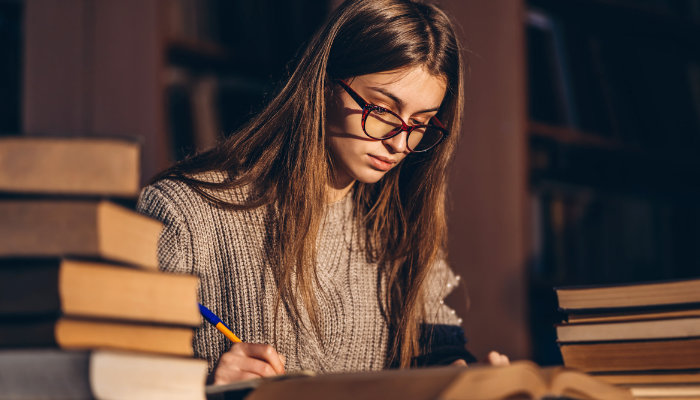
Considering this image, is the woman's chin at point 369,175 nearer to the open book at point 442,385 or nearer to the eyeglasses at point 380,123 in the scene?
the eyeglasses at point 380,123

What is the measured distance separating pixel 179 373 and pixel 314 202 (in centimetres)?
68

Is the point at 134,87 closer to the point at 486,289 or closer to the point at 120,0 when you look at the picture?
the point at 120,0

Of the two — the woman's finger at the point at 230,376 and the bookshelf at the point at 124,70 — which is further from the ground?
the bookshelf at the point at 124,70

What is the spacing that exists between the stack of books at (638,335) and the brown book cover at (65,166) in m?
0.56

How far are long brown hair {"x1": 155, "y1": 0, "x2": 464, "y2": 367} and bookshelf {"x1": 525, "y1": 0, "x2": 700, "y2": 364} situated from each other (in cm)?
86

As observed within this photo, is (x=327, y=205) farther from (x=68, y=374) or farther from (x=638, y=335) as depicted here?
(x=68, y=374)

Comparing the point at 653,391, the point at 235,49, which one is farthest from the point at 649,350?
the point at 235,49

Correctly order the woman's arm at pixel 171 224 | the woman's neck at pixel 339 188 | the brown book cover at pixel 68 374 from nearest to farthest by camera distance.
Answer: the brown book cover at pixel 68 374, the woman's arm at pixel 171 224, the woman's neck at pixel 339 188

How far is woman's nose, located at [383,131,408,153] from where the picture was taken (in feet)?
3.76

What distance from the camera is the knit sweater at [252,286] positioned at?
1.08 m

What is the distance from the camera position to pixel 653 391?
2.45ft

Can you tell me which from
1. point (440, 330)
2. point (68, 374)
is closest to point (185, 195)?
point (440, 330)

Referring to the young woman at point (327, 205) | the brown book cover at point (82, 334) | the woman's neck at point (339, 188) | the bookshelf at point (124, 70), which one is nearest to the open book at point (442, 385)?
the brown book cover at point (82, 334)

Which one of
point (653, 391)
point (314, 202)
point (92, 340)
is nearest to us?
point (92, 340)
